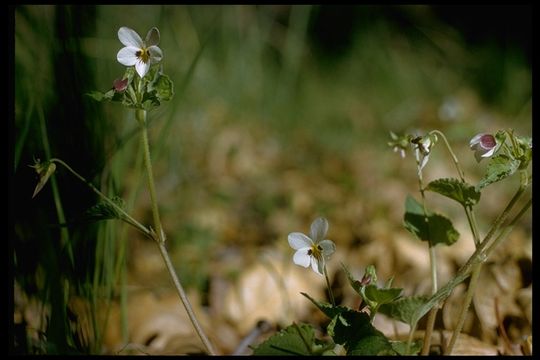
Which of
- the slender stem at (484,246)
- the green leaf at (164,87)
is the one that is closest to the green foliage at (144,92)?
A: the green leaf at (164,87)

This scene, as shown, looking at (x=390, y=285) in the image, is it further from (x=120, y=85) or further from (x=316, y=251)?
(x=120, y=85)

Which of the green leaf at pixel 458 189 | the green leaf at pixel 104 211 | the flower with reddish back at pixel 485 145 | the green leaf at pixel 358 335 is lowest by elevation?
the green leaf at pixel 358 335

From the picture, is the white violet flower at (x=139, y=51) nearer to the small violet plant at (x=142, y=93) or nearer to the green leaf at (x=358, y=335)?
the small violet plant at (x=142, y=93)

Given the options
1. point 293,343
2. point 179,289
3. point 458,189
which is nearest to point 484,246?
point 458,189

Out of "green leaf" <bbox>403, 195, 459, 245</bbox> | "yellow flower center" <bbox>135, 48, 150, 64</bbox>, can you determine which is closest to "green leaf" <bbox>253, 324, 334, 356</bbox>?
"green leaf" <bbox>403, 195, 459, 245</bbox>

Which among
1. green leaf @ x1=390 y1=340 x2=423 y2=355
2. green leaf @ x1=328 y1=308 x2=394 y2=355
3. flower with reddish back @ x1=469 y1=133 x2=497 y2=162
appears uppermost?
flower with reddish back @ x1=469 y1=133 x2=497 y2=162

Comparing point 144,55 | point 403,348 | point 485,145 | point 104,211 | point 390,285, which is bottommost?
point 403,348

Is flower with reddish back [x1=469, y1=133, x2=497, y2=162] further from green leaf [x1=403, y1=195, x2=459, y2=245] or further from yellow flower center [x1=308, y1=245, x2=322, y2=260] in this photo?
yellow flower center [x1=308, y1=245, x2=322, y2=260]
